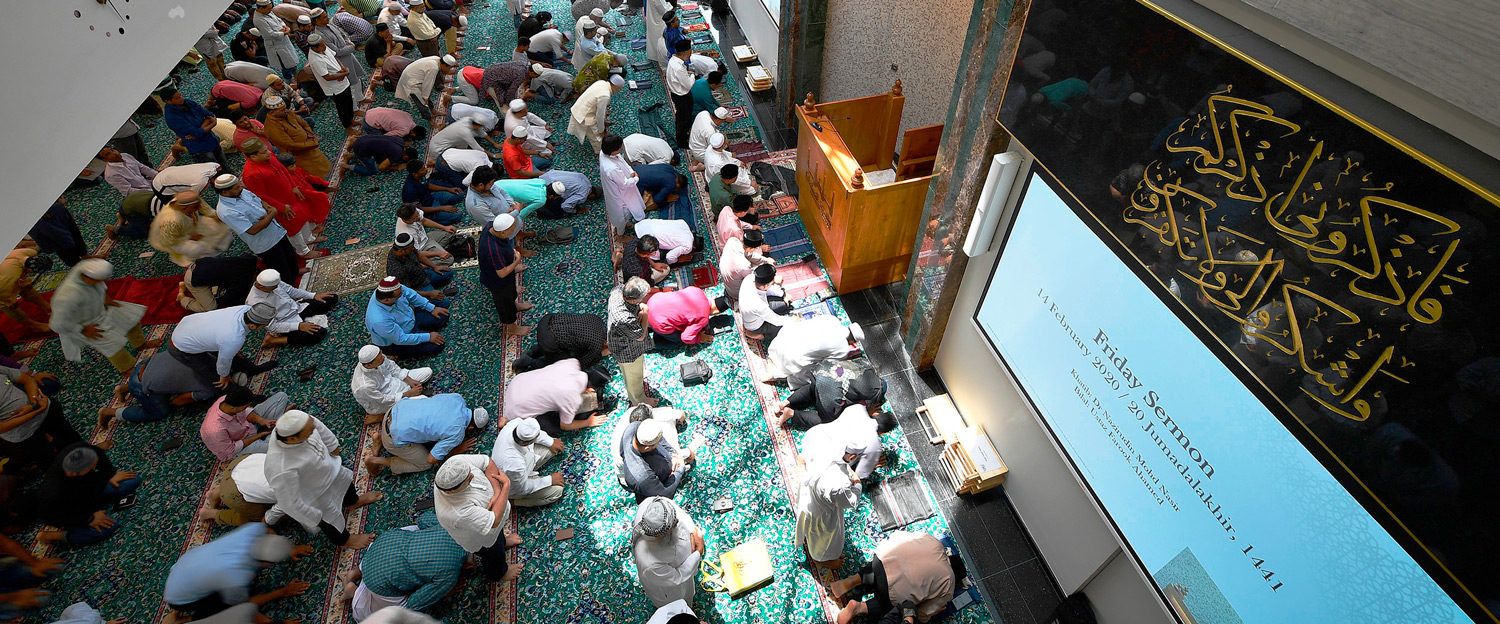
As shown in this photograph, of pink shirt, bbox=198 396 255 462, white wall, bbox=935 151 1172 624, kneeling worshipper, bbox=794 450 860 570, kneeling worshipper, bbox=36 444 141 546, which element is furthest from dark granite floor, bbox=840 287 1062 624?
kneeling worshipper, bbox=36 444 141 546

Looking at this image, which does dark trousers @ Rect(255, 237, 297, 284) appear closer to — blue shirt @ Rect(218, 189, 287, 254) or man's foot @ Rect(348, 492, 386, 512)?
blue shirt @ Rect(218, 189, 287, 254)

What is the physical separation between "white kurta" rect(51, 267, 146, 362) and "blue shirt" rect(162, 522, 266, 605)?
2.83m

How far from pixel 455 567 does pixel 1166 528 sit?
13.0 feet

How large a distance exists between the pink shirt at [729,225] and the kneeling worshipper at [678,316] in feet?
2.52

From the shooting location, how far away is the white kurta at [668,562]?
11.9ft

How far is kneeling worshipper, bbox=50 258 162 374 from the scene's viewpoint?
16.3 ft

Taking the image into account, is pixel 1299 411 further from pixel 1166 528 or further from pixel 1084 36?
pixel 1084 36

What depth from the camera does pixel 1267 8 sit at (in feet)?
7.09

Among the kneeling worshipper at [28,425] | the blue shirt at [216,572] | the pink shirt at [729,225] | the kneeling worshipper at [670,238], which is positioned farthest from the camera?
the kneeling worshipper at [670,238]

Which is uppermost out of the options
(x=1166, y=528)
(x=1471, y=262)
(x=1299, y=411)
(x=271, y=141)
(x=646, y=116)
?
(x=271, y=141)

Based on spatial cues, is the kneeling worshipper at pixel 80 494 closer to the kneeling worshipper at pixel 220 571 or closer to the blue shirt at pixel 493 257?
the kneeling worshipper at pixel 220 571

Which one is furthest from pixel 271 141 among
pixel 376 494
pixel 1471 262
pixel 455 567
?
pixel 1471 262

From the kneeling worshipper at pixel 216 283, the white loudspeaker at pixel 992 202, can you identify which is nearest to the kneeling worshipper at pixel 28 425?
the kneeling worshipper at pixel 216 283

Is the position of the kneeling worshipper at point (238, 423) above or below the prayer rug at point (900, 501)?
above
